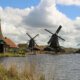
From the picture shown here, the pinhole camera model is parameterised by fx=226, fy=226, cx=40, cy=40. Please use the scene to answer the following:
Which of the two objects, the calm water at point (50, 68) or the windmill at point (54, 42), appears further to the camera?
the windmill at point (54, 42)

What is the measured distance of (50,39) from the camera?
Result: 6544cm

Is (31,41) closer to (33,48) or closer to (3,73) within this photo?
(33,48)

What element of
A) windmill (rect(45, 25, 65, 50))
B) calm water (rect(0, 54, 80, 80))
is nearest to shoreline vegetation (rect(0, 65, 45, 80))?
calm water (rect(0, 54, 80, 80))

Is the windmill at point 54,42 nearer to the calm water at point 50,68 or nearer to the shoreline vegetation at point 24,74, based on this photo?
the calm water at point 50,68

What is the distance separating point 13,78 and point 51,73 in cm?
190

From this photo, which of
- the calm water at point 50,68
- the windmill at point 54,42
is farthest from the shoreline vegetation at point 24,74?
the windmill at point 54,42

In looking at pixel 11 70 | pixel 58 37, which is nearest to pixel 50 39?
pixel 58 37

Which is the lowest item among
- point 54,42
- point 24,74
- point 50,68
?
point 24,74

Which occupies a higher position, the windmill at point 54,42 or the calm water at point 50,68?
the windmill at point 54,42

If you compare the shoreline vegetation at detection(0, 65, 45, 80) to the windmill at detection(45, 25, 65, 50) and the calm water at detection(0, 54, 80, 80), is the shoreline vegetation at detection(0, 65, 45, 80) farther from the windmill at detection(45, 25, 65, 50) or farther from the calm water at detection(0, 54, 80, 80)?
the windmill at detection(45, 25, 65, 50)

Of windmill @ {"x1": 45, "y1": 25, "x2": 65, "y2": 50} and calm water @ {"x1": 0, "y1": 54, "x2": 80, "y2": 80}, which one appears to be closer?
calm water @ {"x1": 0, "y1": 54, "x2": 80, "y2": 80}

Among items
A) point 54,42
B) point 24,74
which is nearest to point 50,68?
point 24,74

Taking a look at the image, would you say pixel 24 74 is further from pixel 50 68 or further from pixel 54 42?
pixel 54 42

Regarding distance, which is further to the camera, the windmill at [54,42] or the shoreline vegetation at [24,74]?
the windmill at [54,42]
